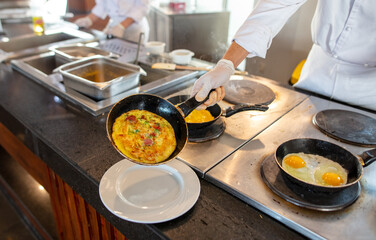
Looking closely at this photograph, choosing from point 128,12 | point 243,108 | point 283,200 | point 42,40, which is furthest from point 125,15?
point 283,200

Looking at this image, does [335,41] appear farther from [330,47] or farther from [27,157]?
[27,157]

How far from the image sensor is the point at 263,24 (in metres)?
1.53

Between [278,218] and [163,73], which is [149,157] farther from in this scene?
[163,73]

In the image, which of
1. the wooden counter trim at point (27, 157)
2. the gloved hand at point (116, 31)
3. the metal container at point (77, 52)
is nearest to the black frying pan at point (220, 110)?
the wooden counter trim at point (27, 157)

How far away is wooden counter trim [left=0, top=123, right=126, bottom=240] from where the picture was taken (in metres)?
1.29

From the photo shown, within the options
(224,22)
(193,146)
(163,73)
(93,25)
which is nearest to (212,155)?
(193,146)

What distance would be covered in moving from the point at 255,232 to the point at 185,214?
0.24 meters

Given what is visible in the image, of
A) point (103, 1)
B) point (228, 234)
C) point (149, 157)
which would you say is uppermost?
point (103, 1)

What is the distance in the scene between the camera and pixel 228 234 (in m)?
0.91

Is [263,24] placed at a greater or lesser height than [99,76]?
greater

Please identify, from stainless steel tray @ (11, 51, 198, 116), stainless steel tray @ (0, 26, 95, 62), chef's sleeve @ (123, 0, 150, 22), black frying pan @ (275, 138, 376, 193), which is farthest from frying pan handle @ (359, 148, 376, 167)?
chef's sleeve @ (123, 0, 150, 22)

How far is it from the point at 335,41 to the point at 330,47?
0.15ft

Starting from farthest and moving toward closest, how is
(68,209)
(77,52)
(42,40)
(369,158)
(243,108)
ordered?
(42,40)
(77,52)
(68,209)
(243,108)
(369,158)

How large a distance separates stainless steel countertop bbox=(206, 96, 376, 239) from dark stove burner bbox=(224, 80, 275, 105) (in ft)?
0.94
